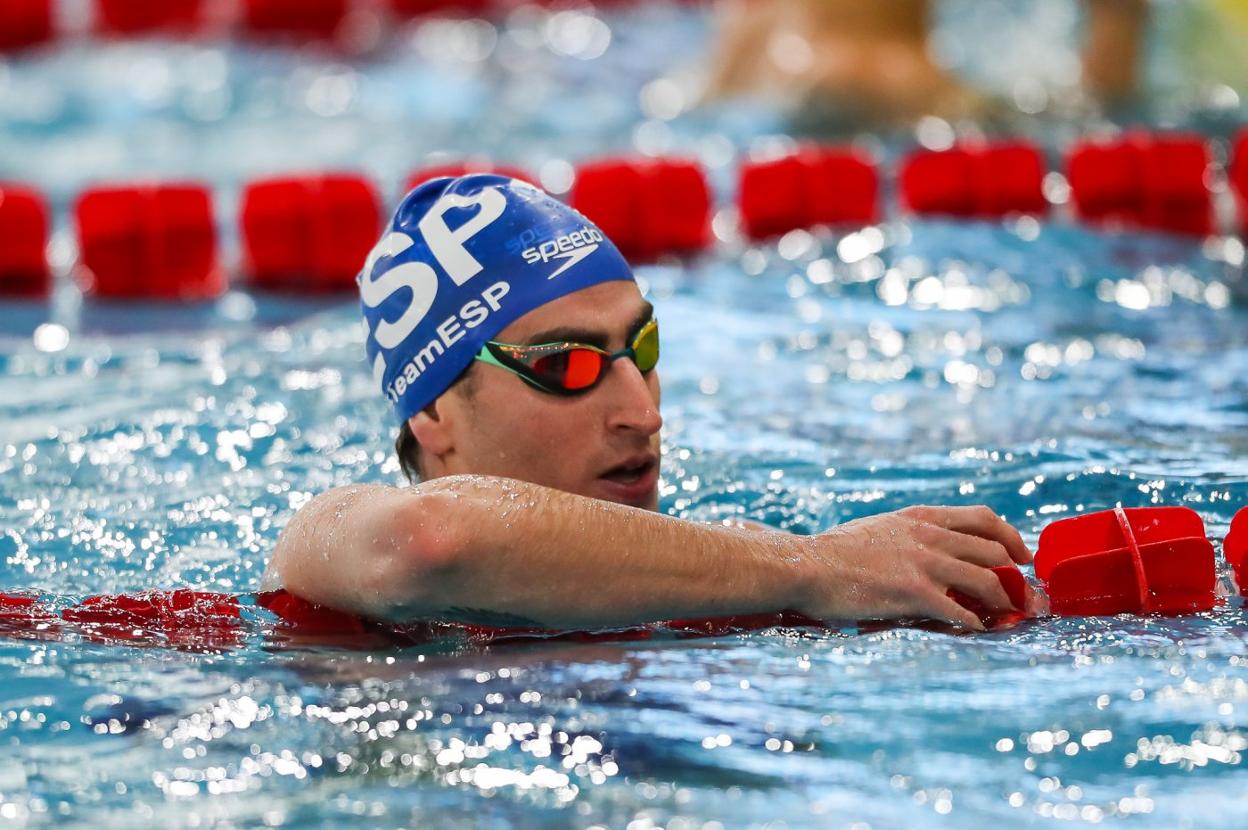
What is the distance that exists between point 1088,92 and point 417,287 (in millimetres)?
6061

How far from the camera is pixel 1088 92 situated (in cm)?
825

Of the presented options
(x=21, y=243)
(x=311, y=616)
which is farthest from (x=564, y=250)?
(x=21, y=243)

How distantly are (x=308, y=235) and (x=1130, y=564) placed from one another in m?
4.37

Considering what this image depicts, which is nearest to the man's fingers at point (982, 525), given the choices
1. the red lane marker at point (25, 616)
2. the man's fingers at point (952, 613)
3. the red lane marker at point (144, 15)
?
the man's fingers at point (952, 613)

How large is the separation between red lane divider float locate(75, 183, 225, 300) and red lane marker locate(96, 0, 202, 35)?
5013mm

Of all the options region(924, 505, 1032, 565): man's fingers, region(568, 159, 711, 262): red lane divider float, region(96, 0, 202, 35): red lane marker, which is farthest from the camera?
region(96, 0, 202, 35): red lane marker

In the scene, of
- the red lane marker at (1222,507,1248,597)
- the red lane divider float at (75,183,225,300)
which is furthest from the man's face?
the red lane divider float at (75,183,225,300)

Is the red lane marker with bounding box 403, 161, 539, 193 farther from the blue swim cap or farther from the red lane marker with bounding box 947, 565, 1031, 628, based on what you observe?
the red lane marker with bounding box 947, 565, 1031, 628

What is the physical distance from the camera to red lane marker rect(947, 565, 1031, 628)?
2.59 metres

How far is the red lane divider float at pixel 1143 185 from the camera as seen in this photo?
6.50 m

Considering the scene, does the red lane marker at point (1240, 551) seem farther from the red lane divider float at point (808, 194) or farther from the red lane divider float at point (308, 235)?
the red lane divider float at point (308, 235)

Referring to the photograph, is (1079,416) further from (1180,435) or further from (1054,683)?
(1054,683)

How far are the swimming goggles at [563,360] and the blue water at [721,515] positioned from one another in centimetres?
45

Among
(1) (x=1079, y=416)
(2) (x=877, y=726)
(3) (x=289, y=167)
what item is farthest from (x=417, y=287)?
(3) (x=289, y=167)
